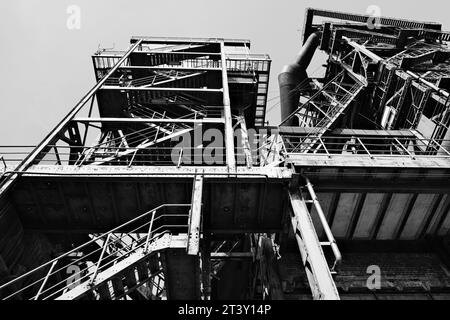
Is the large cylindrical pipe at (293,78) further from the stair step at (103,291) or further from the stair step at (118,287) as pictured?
the stair step at (103,291)

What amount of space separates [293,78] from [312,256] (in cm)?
1667

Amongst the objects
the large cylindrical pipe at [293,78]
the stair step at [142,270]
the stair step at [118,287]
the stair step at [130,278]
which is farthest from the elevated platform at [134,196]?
the large cylindrical pipe at [293,78]

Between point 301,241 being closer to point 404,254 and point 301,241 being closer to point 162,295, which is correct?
point 404,254

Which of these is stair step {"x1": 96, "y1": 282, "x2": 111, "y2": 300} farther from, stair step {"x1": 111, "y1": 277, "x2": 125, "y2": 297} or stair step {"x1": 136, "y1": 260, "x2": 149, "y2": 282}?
stair step {"x1": 136, "y1": 260, "x2": 149, "y2": 282}

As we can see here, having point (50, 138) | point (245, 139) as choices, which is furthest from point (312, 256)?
point (50, 138)

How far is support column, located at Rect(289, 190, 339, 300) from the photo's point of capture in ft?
17.5

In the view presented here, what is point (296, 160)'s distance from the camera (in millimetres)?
7758

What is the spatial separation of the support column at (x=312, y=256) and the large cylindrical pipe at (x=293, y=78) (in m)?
11.5

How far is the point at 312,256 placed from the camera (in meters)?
5.88

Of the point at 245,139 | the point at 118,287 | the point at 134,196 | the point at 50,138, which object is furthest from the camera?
the point at 245,139

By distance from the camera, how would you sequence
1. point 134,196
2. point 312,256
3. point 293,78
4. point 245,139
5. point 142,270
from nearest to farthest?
point 312,256
point 142,270
point 134,196
point 245,139
point 293,78

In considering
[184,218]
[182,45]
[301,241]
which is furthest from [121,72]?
[301,241]

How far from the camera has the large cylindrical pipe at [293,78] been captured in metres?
19.4

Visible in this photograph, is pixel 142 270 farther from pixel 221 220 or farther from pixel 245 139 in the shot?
pixel 245 139
